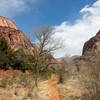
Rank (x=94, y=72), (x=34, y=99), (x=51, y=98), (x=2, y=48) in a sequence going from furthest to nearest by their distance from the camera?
(x=2, y=48)
(x=51, y=98)
(x=34, y=99)
(x=94, y=72)

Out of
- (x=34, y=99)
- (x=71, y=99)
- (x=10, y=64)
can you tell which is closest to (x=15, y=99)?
(x=34, y=99)

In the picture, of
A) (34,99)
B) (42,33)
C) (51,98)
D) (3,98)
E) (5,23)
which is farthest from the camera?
(5,23)

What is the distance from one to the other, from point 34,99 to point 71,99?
259 cm

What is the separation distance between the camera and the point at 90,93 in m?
6.97

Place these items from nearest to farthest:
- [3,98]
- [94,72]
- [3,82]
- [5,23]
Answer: [94,72] → [3,98] → [3,82] → [5,23]

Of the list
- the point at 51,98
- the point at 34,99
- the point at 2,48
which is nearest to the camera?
the point at 34,99

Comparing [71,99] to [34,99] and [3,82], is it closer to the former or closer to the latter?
[34,99]

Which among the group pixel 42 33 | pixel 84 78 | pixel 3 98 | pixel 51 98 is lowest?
pixel 51 98

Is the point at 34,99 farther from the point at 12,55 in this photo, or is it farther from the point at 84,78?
the point at 12,55

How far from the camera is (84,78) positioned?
7117 millimetres

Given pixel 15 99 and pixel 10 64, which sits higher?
pixel 10 64

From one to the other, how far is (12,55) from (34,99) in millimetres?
16201

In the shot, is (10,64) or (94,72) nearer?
(94,72)

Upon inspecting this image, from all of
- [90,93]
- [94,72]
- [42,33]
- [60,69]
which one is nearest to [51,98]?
[90,93]
